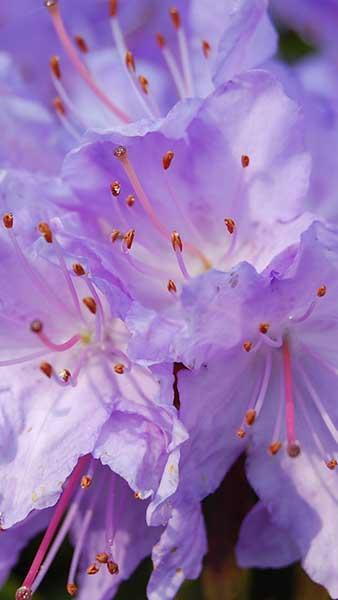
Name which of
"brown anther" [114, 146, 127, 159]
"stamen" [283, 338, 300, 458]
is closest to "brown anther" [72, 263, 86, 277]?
"brown anther" [114, 146, 127, 159]

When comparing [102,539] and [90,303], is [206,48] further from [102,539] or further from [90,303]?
[102,539]

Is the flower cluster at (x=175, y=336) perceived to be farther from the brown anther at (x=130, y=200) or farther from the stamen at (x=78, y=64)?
the stamen at (x=78, y=64)

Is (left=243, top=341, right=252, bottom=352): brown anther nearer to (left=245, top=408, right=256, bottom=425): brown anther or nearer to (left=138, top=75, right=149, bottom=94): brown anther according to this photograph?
(left=245, top=408, right=256, bottom=425): brown anther

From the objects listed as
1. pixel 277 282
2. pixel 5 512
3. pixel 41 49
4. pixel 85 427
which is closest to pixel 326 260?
pixel 277 282

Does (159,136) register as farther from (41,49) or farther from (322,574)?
(41,49)

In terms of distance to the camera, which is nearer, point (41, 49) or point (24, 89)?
point (24, 89)

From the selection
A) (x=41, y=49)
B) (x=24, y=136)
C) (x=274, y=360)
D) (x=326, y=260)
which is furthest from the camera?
(x=41, y=49)

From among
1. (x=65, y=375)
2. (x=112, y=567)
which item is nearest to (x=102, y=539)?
(x=112, y=567)
